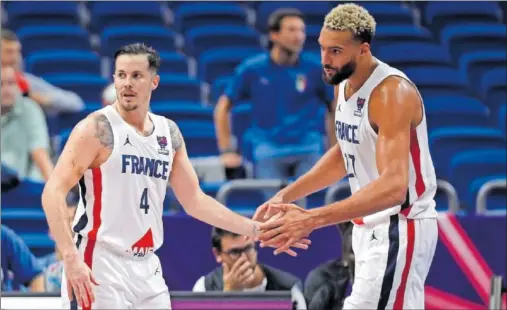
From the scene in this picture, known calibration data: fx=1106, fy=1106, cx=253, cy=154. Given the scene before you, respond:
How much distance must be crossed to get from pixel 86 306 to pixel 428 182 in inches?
68.0

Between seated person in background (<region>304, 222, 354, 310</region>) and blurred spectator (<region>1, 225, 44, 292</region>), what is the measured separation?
5.47 feet

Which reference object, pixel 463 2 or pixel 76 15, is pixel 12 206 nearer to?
pixel 76 15

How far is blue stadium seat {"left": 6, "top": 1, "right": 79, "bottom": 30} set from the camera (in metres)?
10.7

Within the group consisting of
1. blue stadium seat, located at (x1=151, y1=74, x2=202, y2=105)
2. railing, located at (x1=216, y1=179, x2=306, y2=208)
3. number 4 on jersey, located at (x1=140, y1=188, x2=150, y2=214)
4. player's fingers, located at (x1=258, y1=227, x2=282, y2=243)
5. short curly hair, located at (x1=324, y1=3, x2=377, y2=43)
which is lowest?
player's fingers, located at (x1=258, y1=227, x2=282, y2=243)

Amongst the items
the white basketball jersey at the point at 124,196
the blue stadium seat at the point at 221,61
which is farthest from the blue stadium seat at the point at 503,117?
the white basketball jersey at the point at 124,196

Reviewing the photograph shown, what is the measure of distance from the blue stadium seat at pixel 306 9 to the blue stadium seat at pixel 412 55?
2.67ft

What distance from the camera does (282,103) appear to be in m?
8.09

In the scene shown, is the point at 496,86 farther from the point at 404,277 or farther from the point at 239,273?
the point at 404,277

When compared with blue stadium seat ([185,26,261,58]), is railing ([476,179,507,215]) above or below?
below

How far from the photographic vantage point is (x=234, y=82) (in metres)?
8.18

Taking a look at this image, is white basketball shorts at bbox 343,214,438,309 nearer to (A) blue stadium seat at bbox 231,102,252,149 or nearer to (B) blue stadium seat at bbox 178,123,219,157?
(B) blue stadium seat at bbox 178,123,219,157

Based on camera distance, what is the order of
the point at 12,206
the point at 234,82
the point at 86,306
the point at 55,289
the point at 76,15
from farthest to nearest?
the point at 76,15, the point at 234,82, the point at 12,206, the point at 55,289, the point at 86,306

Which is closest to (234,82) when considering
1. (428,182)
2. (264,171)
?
(264,171)

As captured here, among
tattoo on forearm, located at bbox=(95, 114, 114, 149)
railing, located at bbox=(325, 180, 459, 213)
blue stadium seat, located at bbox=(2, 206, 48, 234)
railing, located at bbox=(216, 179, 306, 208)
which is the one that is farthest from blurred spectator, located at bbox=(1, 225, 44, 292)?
railing, located at bbox=(325, 180, 459, 213)
